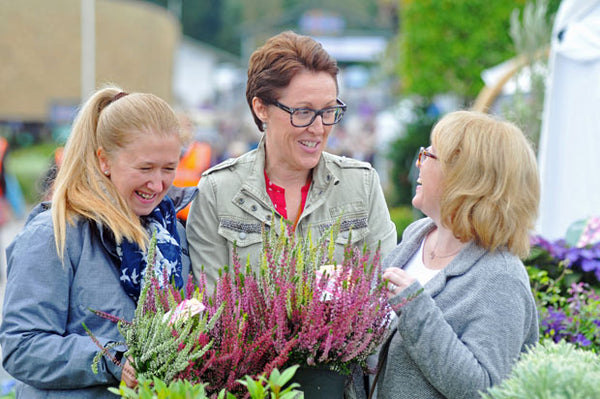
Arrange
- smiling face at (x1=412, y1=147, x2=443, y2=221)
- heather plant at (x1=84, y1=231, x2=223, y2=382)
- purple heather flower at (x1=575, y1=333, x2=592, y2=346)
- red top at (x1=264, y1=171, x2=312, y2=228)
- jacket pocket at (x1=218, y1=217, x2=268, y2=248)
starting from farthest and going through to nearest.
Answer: purple heather flower at (x1=575, y1=333, x2=592, y2=346), red top at (x1=264, y1=171, x2=312, y2=228), jacket pocket at (x1=218, y1=217, x2=268, y2=248), smiling face at (x1=412, y1=147, x2=443, y2=221), heather plant at (x1=84, y1=231, x2=223, y2=382)

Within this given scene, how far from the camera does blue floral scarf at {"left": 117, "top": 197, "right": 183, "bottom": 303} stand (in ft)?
7.20

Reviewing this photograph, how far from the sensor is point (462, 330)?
2.13m

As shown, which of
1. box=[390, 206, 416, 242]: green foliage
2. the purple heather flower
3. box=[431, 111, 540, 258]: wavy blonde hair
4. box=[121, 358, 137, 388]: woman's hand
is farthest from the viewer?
box=[390, 206, 416, 242]: green foliage

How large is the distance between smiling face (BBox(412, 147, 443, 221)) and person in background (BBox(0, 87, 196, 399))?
2.67ft

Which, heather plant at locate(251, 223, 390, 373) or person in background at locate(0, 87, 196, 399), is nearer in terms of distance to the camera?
heather plant at locate(251, 223, 390, 373)

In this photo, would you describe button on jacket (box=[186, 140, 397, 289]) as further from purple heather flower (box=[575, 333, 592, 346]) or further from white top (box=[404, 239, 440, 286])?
purple heather flower (box=[575, 333, 592, 346])

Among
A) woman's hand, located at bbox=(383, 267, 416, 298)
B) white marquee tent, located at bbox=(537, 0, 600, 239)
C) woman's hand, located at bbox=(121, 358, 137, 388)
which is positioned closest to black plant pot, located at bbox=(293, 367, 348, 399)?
woman's hand, located at bbox=(383, 267, 416, 298)

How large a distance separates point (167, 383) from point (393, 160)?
36.3 feet

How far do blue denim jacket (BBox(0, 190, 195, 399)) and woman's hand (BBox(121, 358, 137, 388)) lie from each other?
114 mm

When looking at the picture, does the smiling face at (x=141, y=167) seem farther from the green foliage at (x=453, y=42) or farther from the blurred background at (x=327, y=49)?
the green foliage at (x=453, y=42)

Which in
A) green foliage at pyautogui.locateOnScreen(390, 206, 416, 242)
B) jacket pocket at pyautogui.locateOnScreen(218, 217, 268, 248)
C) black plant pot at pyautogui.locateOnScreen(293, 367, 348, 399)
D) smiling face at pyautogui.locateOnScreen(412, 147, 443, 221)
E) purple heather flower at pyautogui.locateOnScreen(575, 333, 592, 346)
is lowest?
green foliage at pyautogui.locateOnScreen(390, 206, 416, 242)

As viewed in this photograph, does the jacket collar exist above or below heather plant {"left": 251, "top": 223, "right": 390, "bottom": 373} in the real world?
above

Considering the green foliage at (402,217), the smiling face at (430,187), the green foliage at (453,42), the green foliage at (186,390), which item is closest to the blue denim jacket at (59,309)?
the green foliage at (186,390)

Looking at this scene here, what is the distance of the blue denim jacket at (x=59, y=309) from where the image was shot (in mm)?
2035
